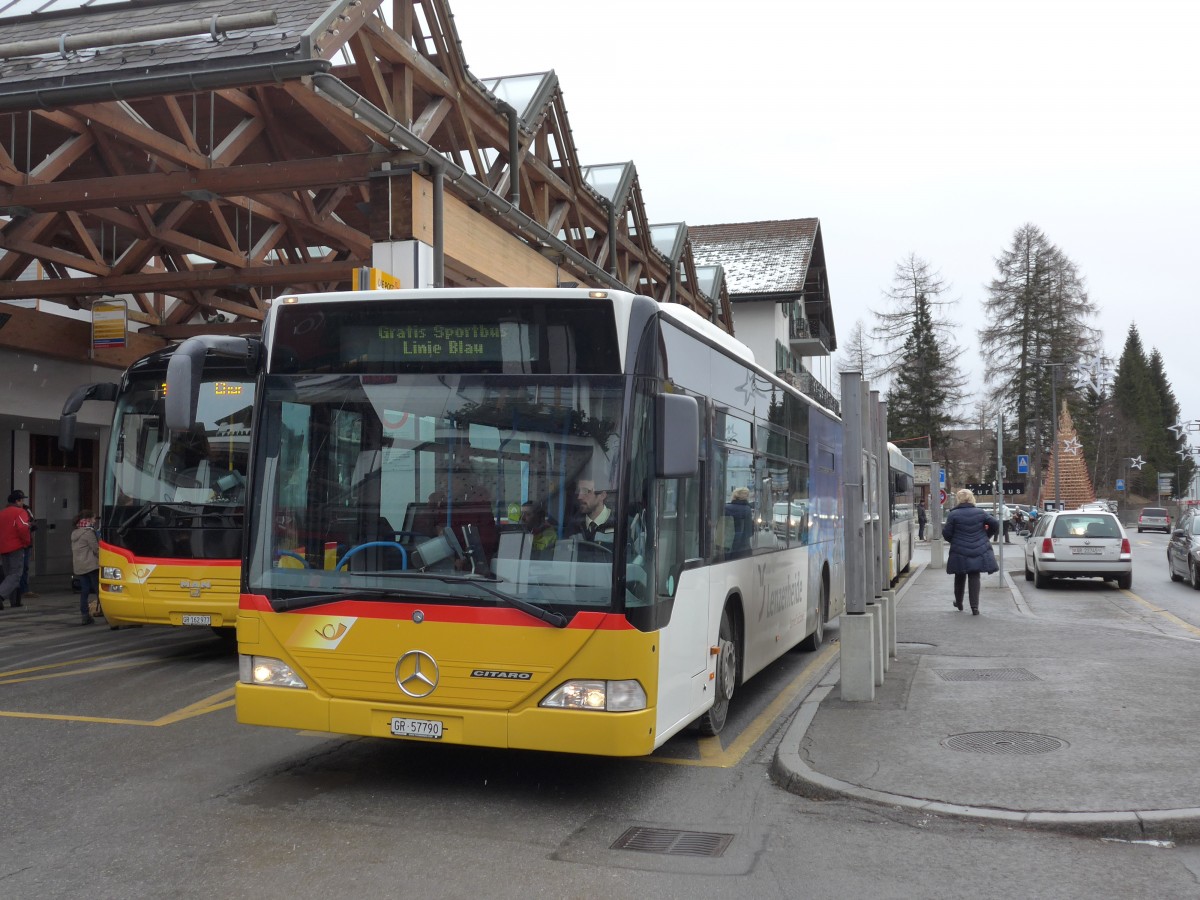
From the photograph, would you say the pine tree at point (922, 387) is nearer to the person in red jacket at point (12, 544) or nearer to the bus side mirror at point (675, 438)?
the person in red jacket at point (12, 544)

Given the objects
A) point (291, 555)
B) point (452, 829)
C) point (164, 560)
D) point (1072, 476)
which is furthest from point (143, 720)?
point (1072, 476)

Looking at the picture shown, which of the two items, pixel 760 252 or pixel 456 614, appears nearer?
pixel 456 614

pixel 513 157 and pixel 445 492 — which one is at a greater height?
pixel 513 157

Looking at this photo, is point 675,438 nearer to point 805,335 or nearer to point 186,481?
point 186,481

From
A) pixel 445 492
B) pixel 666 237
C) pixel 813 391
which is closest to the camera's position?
pixel 445 492

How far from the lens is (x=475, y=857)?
5340 mm

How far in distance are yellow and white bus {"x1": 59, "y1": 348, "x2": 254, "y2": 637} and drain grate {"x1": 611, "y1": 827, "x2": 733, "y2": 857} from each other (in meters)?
7.24

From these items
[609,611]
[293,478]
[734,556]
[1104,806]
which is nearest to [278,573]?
[293,478]

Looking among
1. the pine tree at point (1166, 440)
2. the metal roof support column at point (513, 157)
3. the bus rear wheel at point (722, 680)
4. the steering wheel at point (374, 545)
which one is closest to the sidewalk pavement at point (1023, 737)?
the bus rear wheel at point (722, 680)

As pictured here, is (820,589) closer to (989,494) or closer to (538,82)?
(538,82)

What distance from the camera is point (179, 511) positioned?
40.0ft

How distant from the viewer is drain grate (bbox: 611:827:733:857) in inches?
219

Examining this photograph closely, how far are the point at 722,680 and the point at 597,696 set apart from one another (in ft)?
7.12

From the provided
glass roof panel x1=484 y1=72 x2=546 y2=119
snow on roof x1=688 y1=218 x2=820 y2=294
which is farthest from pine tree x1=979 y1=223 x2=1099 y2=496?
glass roof panel x1=484 y1=72 x2=546 y2=119
